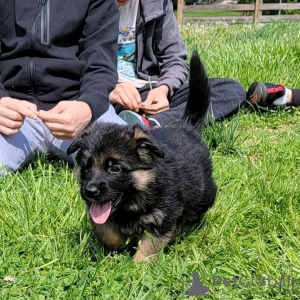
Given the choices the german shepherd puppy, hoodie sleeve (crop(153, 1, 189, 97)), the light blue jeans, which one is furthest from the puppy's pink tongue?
hoodie sleeve (crop(153, 1, 189, 97))

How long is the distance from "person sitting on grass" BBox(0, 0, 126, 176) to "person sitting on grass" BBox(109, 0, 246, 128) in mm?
507

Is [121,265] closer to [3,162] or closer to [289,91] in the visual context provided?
[3,162]

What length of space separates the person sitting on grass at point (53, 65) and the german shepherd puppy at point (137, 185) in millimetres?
766

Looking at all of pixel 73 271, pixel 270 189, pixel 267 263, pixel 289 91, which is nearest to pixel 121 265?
pixel 73 271

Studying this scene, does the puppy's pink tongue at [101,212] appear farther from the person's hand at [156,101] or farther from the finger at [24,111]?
the person's hand at [156,101]

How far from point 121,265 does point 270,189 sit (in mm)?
1082

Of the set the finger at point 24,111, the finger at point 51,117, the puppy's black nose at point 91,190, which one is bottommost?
the finger at point 51,117

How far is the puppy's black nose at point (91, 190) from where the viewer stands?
2.07 metres

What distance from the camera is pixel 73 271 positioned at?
2.15 metres

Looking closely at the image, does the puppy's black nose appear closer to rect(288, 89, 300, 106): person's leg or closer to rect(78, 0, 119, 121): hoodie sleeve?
rect(78, 0, 119, 121): hoodie sleeve

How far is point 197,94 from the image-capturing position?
2.96 m

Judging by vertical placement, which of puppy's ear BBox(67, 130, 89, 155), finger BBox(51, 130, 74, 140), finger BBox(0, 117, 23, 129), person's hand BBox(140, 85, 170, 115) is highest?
puppy's ear BBox(67, 130, 89, 155)

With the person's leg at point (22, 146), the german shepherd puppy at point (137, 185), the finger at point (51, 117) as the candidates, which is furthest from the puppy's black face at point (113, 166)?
the person's leg at point (22, 146)

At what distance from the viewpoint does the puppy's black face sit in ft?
6.99
